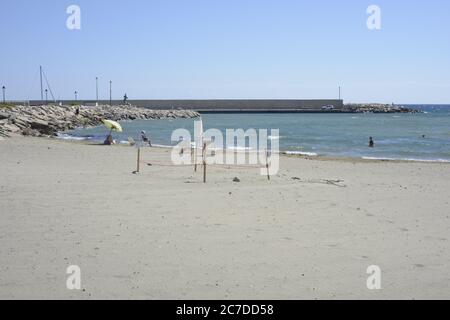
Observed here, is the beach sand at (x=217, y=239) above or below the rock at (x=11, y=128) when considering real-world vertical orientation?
below

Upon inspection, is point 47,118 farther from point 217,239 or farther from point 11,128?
point 217,239

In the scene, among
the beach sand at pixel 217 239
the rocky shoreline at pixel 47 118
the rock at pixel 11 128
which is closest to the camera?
the beach sand at pixel 217 239

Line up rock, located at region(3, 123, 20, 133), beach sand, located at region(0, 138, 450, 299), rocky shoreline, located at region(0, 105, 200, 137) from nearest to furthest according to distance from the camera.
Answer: beach sand, located at region(0, 138, 450, 299)
rock, located at region(3, 123, 20, 133)
rocky shoreline, located at region(0, 105, 200, 137)

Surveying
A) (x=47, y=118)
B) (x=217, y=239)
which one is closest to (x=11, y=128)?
(x=47, y=118)

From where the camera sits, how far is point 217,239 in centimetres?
711

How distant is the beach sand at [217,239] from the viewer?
5379 millimetres

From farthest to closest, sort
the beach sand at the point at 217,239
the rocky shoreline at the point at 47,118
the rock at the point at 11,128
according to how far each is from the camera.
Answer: the rocky shoreline at the point at 47,118 < the rock at the point at 11,128 < the beach sand at the point at 217,239

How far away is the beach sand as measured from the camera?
5379 mm

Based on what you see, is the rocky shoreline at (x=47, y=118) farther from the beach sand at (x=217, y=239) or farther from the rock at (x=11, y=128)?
the beach sand at (x=217, y=239)

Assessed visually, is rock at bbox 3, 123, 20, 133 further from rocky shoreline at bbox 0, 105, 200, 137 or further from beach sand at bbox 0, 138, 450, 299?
beach sand at bbox 0, 138, 450, 299

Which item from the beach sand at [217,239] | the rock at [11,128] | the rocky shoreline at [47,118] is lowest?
the beach sand at [217,239]

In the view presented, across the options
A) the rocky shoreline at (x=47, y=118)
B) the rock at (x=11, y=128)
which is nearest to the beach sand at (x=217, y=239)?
the rock at (x=11, y=128)

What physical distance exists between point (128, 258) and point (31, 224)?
2.10 m

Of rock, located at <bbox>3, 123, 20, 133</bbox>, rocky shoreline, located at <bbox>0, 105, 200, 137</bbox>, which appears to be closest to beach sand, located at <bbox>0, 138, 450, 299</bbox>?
rock, located at <bbox>3, 123, 20, 133</bbox>
